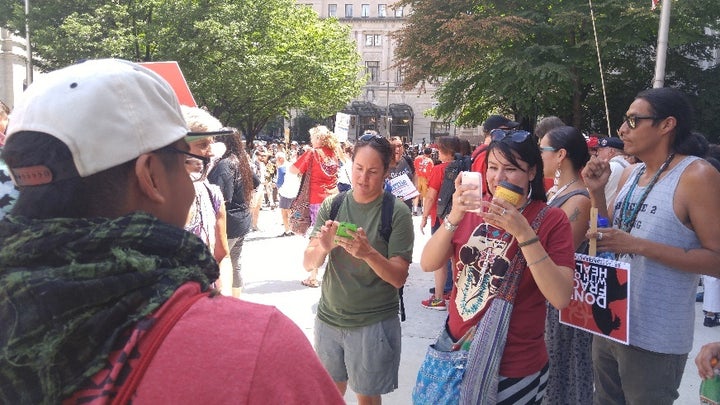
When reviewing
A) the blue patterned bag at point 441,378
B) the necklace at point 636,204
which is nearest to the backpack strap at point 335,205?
the blue patterned bag at point 441,378

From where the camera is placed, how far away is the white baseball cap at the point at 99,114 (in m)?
0.95

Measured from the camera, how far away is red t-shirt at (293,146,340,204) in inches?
310

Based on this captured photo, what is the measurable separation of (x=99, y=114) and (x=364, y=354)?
240 cm

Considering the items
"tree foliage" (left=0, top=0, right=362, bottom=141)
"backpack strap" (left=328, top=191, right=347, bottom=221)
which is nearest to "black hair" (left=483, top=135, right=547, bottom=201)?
"backpack strap" (left=328, top=191, right=347, bottom=221)

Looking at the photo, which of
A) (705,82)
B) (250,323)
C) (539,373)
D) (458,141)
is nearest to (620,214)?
(539,373)

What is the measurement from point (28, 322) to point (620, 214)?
9.12ft

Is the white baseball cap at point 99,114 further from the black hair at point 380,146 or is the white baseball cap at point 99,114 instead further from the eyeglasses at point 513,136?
the black hair at point 380,146

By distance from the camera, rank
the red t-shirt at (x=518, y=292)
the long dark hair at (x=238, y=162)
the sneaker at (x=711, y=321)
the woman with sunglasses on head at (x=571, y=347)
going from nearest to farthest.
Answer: the red t-shirt at (x=518, y=292) → the woman with sunglasses on head at (x=571, y=347) → the long dark hair at (x=238, y=162) → the sneaker at (x=711, y=321)

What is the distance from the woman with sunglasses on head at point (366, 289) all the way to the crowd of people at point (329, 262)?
0.01 m

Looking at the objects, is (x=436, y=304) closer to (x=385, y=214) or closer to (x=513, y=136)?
(x=385, y=214)

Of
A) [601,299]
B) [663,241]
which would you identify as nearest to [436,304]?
[601,299]

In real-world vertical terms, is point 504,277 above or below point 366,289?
above

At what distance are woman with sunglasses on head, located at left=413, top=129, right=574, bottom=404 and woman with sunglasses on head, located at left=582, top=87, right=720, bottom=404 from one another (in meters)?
0.49

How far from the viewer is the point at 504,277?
92.9 inches
